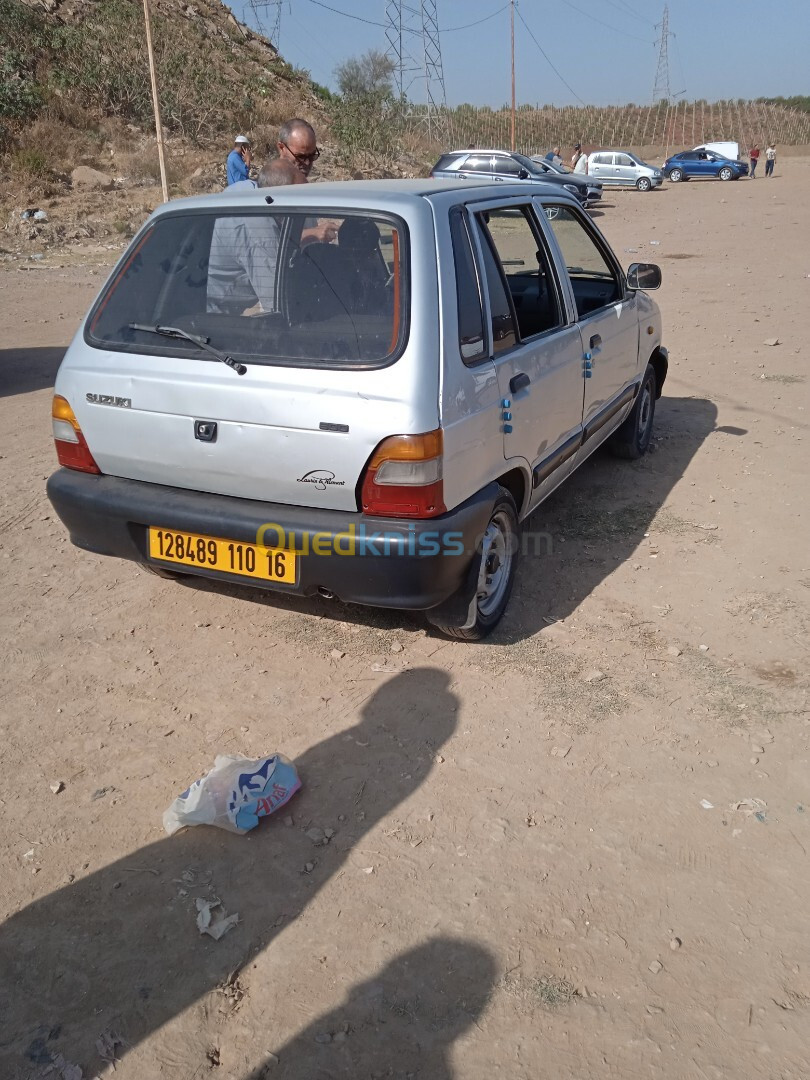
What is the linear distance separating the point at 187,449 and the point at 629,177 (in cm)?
3339

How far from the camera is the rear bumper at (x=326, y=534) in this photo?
10.2 feet

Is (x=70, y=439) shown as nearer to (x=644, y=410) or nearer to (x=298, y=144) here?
(x=298, y=144)

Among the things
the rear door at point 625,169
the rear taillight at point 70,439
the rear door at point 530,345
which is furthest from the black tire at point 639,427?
the rear door at point 625,169

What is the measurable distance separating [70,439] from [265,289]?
1.03m

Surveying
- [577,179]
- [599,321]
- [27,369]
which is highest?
[599,321]

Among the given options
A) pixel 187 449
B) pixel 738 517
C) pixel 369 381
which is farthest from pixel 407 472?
pixel 738 517

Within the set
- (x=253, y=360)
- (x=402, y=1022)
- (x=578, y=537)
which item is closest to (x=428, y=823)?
(x=402, y=1022)

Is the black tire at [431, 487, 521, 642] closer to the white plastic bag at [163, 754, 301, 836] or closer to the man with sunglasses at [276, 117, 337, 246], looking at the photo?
the white plastic bag at [163, 754, 301, 836]

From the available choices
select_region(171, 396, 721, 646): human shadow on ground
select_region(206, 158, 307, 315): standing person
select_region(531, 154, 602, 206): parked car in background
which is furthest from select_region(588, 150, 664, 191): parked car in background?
select_region(206, 158, 307, 315): standing person

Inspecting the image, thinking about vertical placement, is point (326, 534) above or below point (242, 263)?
below

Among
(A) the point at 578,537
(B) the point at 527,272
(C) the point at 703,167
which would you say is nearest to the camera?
(B) the point at 527,272

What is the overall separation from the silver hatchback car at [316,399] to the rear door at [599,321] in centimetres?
81

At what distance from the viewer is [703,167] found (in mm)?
37406

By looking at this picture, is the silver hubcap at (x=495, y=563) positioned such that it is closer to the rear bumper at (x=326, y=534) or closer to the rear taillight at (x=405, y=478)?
the rear bumper at (x=326, y=534)
